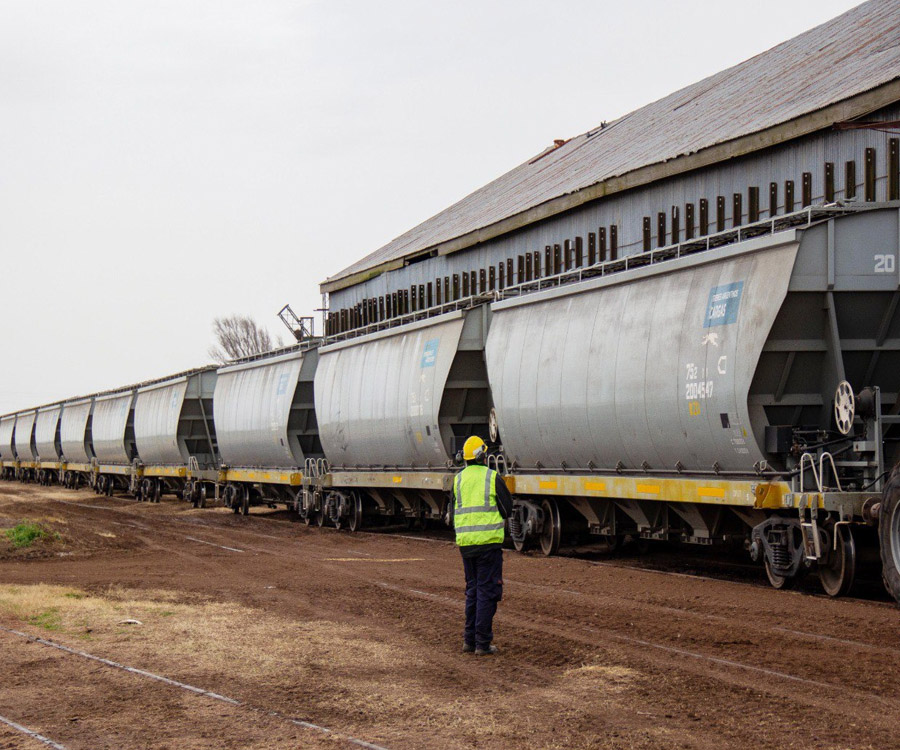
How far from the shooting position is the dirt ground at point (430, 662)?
717 cm

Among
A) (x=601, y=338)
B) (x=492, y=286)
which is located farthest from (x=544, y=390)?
(x=492, y=286)

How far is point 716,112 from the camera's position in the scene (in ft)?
96.1

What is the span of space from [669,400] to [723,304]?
1.65 metres

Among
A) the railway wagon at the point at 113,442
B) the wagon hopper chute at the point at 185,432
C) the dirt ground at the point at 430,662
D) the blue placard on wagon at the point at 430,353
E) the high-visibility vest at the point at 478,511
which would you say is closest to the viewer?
the dirt ground at the point at 430,662

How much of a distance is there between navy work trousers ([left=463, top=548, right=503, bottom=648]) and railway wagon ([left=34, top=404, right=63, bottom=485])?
173 feet

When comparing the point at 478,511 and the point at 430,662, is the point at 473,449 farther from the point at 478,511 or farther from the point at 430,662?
the point at 430,662

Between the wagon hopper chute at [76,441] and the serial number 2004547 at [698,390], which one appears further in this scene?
the wagon hopper chute at [76,441]

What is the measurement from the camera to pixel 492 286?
34.6 metres

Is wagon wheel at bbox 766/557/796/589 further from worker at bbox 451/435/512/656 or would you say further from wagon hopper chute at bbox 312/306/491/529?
wagon hopper chute at bbox 312/306/491/529

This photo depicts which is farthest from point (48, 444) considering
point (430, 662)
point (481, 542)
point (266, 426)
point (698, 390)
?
point (430, 662)

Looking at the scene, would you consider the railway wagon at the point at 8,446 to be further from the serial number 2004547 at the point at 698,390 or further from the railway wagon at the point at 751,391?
the serial number 2004547 at the point at 698,390

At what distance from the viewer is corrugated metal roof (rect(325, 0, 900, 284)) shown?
23578mm

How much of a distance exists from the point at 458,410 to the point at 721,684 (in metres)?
13.8

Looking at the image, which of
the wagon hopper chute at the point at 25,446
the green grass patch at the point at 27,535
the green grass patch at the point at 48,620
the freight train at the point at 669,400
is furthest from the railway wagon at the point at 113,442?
the green grass patch at the point at 48,620
